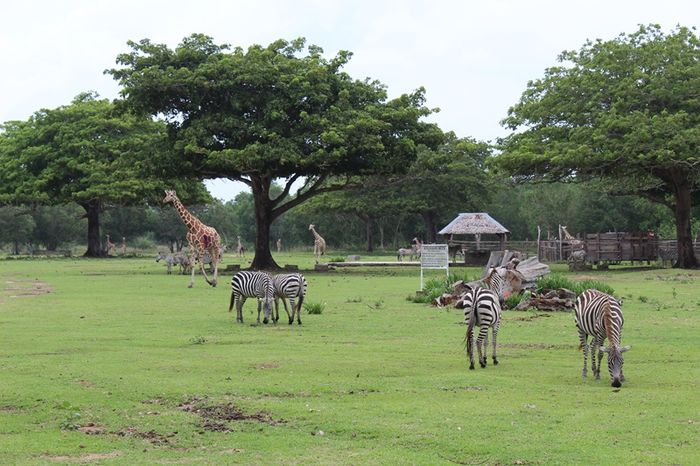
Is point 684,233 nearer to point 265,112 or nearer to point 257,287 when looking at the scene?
point 265,112

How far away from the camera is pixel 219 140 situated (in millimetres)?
40344

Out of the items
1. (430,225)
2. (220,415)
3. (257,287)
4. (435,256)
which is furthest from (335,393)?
(430,225)

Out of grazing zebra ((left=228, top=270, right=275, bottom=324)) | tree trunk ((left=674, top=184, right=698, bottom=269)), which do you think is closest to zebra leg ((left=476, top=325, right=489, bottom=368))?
grazing zebra ((left=228, top=270, right=275, bottom=324))

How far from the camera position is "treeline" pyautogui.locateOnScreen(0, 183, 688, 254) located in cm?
8300

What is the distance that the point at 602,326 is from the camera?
11.9 meters

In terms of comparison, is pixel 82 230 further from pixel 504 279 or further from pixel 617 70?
pixel 504 279

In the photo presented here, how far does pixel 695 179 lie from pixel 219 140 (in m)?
21.9

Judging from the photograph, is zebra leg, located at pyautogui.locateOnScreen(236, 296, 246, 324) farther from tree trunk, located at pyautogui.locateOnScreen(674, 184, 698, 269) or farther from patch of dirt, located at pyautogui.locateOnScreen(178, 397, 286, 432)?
tree trunk, located at pyautogui.locateOnScreen(674, 184, 698, 269)

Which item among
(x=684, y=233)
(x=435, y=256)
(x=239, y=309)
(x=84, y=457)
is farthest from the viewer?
(x=684, y=233)

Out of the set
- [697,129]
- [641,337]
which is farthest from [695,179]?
[641,337]

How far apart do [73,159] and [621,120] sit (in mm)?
34960

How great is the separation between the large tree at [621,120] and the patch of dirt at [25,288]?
20082mm

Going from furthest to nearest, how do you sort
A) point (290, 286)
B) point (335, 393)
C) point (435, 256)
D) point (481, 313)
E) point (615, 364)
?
1. point (435, 256)
2. point (290, 286)
3. point (481, 313)
4. point (615, 364)
5. point (335, 393)

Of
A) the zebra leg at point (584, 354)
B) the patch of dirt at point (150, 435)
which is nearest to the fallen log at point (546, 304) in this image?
the zebra leg at point (584, 354)
